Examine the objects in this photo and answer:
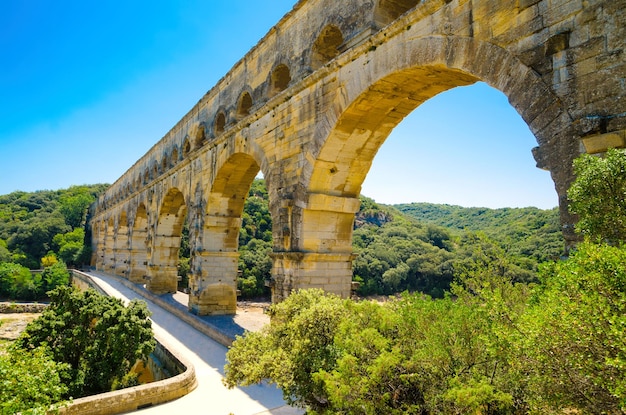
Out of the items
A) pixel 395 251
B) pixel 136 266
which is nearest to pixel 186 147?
pixel 136 266

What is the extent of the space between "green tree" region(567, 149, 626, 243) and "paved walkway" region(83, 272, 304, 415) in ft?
16.0

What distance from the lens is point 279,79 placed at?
8812 millimetres

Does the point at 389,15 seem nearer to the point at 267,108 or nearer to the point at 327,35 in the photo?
the point at 327,35

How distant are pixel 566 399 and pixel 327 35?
682 cm

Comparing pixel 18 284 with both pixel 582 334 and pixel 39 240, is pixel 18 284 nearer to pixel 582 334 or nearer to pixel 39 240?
pixel 39 240

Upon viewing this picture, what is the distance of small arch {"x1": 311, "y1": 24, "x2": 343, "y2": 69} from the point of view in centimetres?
721

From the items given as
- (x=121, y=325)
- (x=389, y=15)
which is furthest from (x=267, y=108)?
(x=121, y=325)

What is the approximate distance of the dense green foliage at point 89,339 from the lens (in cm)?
766

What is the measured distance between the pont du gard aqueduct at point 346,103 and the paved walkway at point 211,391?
1.27 m

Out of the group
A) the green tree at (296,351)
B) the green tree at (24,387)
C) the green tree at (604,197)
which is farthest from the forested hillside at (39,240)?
the green tree at (604,197)

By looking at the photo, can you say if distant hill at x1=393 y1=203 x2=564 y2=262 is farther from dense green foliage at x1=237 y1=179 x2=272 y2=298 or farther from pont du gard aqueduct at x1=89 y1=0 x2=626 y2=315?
dense green foliage at x1=237 y1=179 x2=272 y2=298

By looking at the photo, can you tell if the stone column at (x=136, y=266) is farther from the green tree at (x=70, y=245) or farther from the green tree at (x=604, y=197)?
the green tree at (x=70, y=245)

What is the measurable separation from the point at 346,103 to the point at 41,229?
47849 mm

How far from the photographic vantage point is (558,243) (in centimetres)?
1709
